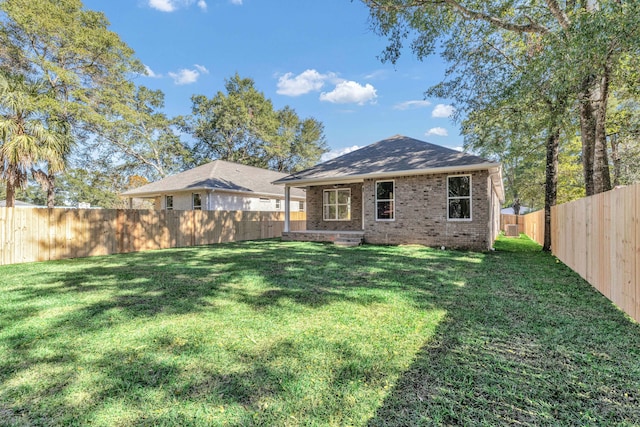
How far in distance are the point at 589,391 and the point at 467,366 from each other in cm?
81

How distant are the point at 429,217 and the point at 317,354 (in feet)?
31.2

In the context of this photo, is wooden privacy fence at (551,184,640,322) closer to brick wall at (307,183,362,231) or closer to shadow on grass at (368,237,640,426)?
shadow on grass at (368,237,640,426)

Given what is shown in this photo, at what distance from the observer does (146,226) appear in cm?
1193

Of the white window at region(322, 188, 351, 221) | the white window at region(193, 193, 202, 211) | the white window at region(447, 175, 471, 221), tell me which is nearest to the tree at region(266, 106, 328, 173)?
the white window at region(193, 193, 202, 211)

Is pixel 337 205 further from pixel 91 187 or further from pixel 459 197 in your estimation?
pixel 91 187

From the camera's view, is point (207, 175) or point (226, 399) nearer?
point (226, 399)

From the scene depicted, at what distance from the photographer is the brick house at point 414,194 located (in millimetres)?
10531

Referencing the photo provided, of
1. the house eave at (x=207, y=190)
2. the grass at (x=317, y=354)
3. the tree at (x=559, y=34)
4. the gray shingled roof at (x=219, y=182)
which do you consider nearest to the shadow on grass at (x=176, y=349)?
the grass at (x=317, y=354)

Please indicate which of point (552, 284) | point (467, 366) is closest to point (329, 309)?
point (467, 366)

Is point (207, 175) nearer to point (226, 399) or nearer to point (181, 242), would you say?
point (181, 242)

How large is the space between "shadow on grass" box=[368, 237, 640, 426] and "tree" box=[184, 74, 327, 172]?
27.7m

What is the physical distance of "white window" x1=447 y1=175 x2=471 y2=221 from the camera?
Answer: 1076 centimetres

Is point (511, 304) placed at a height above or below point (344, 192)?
below

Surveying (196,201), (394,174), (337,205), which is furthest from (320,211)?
(196,201)
